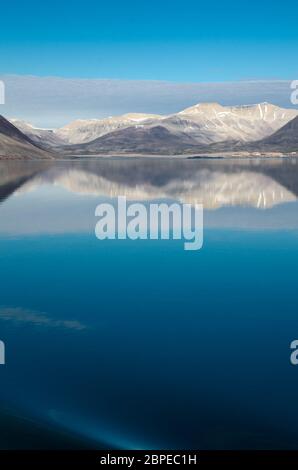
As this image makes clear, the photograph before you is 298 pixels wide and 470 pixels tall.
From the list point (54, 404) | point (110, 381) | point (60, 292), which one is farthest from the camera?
point (60, 292)

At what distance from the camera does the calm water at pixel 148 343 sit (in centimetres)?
1418

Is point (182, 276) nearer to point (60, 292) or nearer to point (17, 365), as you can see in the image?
point (60, 292)

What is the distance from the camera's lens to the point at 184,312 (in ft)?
77.9

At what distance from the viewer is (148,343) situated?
1998cm

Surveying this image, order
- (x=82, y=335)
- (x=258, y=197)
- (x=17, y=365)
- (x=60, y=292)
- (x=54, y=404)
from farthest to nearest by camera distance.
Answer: (x=258, y=197)
(x=60, y=292)
(x=82, y=335)
(x=17, y=365)
(x=54, y=404)

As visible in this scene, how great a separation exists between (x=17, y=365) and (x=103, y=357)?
266cm

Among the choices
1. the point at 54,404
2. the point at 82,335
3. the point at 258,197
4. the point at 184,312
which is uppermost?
the point at 258,197

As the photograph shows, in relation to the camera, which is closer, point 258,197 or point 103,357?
point 103,357

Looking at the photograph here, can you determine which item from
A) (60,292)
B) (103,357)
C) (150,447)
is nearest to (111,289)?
(60,292)

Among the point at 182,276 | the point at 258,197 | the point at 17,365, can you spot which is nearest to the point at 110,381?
the point at 17,365

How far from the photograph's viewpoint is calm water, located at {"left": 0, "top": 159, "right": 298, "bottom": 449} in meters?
14.2
